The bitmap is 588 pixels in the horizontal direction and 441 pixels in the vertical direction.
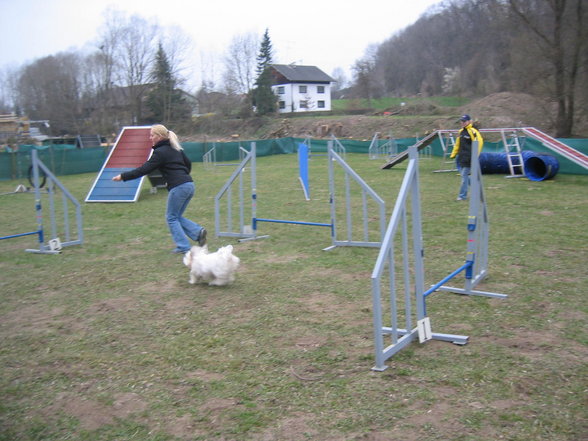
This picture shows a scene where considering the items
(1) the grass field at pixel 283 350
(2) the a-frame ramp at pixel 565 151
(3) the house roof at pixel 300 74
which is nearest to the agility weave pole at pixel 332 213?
(1) the grass field at pixel 283 350

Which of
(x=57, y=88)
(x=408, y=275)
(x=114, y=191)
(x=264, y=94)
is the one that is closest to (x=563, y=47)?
(x=114, y=191)

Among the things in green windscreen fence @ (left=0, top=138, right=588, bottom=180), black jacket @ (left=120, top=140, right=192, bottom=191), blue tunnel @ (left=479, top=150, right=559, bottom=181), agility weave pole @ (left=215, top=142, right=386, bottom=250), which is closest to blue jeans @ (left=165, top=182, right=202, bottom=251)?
black jacket @ (left=120, top=140, right=192, bottom=191)

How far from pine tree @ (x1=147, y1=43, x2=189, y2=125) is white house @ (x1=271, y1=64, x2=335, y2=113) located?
47.7 feet

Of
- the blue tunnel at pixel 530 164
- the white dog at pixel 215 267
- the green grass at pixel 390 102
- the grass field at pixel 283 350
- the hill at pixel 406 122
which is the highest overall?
the green grass at pixel 390 102

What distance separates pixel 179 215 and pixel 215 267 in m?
1.76

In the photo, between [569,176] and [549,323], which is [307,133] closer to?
[569,176]

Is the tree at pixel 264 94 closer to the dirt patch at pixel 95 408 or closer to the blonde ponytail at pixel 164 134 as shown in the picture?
the blonde ponytail at pixel 164 134

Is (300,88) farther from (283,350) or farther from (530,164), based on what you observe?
(283,350)

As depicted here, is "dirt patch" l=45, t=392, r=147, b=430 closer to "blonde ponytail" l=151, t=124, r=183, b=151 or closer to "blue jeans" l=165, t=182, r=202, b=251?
"blue jeans" l=165, t=182, r=202, b=251

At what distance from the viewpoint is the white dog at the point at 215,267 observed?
232 inches

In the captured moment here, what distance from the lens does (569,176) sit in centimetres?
1550

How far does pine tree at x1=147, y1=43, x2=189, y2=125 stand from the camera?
169ft

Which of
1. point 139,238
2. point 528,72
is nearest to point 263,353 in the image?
point 139,238

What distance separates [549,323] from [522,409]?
1.59 meters
